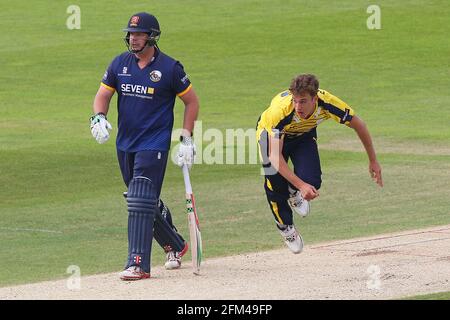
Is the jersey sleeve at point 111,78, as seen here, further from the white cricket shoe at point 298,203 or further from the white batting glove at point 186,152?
the white cricket shoe at point 298,203

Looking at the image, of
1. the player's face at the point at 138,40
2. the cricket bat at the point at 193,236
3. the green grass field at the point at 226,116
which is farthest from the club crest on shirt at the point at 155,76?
the green grass field at the point at 226,116

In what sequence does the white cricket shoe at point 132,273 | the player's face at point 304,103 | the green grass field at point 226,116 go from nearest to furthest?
1. the white cricket shoe at point 132,273
2. the player's face at point 304,103
3. the green grass field at point 226,116

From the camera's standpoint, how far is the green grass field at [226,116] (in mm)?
14203

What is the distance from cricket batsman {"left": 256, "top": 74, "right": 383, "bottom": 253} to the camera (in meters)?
11.2

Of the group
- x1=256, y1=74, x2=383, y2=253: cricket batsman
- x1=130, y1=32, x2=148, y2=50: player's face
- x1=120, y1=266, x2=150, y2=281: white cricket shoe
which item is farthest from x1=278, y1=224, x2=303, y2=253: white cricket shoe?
x1=130, y1=32, x2=148, y2=50: player's face

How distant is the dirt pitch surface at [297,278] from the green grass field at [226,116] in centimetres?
70

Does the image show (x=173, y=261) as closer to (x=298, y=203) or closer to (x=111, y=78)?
(x=298, y=203)

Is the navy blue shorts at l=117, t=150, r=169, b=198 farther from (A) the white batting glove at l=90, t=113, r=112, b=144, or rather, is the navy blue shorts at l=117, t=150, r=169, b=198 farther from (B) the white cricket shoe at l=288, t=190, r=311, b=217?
(B) the white cricket shoe at l=288, t=190, r=311, b=217

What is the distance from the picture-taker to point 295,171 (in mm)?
12086

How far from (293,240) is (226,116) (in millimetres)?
13889

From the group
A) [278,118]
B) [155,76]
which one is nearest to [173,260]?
[278,118]

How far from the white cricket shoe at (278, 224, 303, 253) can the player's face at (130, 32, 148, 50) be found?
2.31 metres
